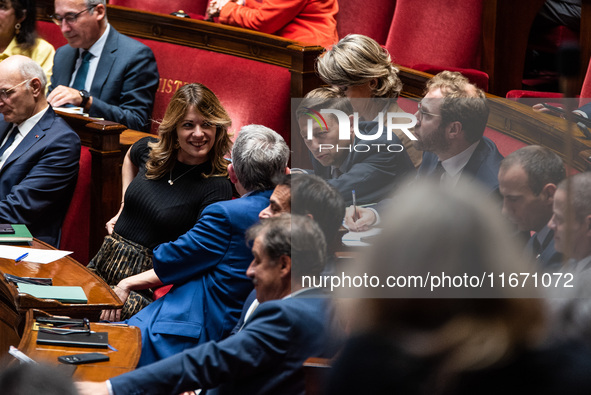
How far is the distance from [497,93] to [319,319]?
2.17 m

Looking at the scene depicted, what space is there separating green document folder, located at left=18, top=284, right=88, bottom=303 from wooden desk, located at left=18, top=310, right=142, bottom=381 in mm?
142

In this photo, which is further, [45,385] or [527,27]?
[527,27]

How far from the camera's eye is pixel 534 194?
2.86 ft

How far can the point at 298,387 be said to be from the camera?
4.04 ft

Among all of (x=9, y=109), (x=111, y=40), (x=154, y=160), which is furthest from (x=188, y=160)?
(x=111, y=40)

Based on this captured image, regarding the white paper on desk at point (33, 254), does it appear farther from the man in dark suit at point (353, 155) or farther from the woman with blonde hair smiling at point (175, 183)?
the man in dark suit at point (353, 155)

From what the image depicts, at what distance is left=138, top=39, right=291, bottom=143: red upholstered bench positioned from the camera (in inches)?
112

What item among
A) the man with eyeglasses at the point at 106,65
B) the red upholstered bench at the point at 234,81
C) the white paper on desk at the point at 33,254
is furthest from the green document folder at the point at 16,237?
the red upholstered bench at the point at 234,81

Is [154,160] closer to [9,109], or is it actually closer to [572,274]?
[9,109]

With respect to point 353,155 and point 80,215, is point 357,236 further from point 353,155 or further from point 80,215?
point 80,215

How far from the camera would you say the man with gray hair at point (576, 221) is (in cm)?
82

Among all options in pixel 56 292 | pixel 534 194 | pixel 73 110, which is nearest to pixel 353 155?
pixel 534 194

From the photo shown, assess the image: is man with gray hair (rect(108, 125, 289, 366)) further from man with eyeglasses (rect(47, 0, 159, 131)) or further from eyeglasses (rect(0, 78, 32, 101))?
man with eyeglasses (rect(47, 0, 159, 131))

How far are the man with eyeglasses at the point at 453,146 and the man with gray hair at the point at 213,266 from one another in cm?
85
